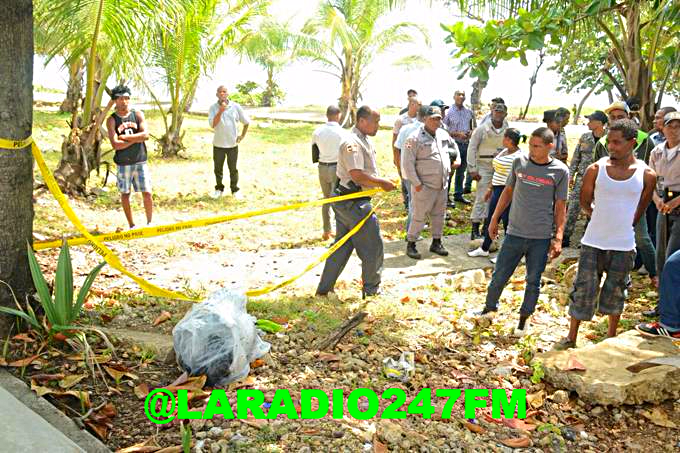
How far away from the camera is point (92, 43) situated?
823 cm

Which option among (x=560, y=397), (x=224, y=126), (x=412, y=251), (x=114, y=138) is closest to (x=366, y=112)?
(x=412, y=251)

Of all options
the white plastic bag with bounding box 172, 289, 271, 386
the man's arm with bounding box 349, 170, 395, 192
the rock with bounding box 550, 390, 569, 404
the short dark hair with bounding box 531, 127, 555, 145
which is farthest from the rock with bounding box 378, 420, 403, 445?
the short dark hair with bounding box 531, 127, 555, 145

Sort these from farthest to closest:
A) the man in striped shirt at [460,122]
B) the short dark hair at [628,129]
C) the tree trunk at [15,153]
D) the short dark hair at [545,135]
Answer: the man in striped shirt at [460,122] → the short dark hair at [545,135] → the short dark hair at [628,129] → the tree trunk at [15,153]

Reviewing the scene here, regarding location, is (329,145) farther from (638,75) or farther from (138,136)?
(638,75)

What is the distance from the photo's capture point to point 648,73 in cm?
907

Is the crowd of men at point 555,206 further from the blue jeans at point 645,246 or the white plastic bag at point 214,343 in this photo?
the white plastic bag at point 214,343

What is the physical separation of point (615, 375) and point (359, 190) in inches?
101

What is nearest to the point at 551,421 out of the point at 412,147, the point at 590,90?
the point at 412,147

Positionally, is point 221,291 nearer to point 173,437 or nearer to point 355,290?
point 173,437

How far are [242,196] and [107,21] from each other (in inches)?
157

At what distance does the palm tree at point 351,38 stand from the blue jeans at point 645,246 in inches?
510

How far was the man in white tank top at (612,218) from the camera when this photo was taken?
Result: 4.53 meters

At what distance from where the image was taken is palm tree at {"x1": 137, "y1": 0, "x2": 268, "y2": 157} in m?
13.5

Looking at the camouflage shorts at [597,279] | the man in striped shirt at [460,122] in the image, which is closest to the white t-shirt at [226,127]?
the man in striped shirt at [460,122]
